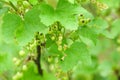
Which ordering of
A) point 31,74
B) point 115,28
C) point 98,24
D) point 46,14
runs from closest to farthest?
point 46,14, point 98,24, point 31,74, point 115,28

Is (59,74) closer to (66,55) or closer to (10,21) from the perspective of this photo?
(66,55)

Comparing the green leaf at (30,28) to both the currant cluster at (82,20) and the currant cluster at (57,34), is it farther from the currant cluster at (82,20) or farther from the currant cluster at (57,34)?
the currant cluster at (82,20)

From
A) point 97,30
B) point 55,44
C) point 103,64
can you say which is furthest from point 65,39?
point 103,64

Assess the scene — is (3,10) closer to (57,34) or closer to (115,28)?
(57,34)

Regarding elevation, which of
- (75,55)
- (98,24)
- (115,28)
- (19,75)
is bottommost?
(75,55)

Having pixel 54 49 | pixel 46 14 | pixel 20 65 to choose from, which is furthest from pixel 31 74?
pixel 46 14

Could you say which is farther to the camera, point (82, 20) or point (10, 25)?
point (82, 20)

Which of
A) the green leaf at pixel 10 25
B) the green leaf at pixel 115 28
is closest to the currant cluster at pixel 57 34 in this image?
the green leaf at pixel 10 25
